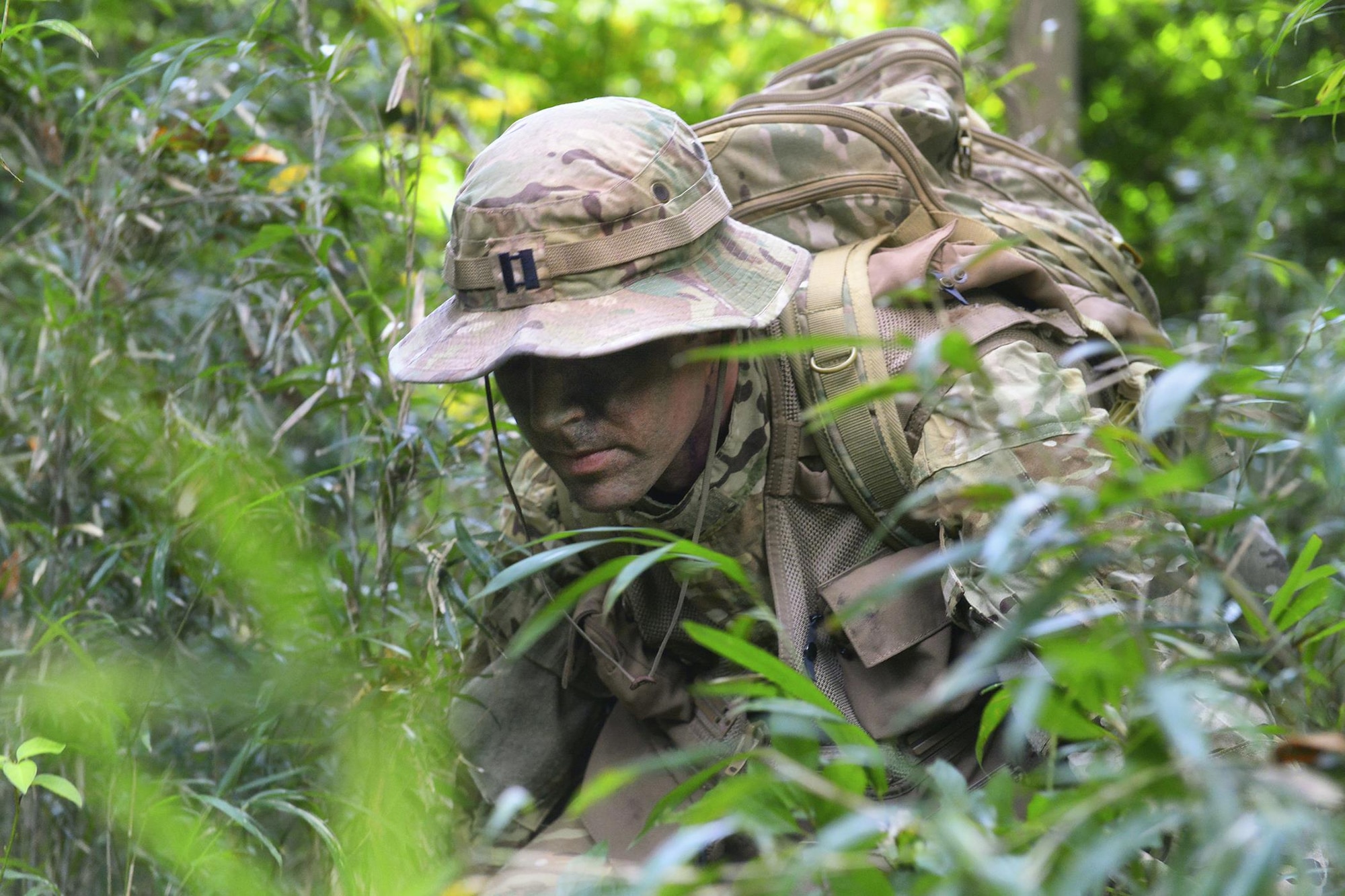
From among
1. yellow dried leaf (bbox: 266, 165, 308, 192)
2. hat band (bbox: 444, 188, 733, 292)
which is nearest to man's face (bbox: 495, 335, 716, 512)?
hat band (bbox: 444, 188, 733, 292)

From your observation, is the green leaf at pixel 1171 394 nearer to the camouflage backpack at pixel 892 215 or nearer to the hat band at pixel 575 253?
the camouflage backpack at pixel 892 215

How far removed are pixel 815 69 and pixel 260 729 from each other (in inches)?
66.0

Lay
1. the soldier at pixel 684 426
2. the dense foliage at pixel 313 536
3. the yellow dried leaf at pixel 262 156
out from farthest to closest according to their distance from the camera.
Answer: the yellow dried leaf at pixel 262 156
the soldier at pixel 684 426
the dense foliage at pixel 313 536

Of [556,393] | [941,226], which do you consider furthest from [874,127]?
[556,393]

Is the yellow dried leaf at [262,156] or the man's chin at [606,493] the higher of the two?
the yellow dried leaf at [262,156]

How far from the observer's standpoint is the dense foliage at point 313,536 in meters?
1.02

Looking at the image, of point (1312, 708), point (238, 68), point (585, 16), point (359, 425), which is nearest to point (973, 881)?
point (1312, 708)

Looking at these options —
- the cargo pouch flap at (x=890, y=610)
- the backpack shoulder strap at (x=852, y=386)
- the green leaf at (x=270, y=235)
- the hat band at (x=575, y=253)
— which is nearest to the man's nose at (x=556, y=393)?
the hat band at (x=575, y=253)

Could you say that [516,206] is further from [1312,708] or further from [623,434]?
[1312,708]

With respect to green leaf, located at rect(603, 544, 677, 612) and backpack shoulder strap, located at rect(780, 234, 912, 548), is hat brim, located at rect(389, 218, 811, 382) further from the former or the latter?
green leaf, located at rect(603, 544, 677, 612)

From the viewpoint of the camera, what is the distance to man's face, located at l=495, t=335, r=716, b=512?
5.83ft

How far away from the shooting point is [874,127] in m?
2.10

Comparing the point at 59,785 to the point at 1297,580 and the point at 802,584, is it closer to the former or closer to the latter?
the point at 802,584

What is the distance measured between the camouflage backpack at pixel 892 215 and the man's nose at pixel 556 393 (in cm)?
37
